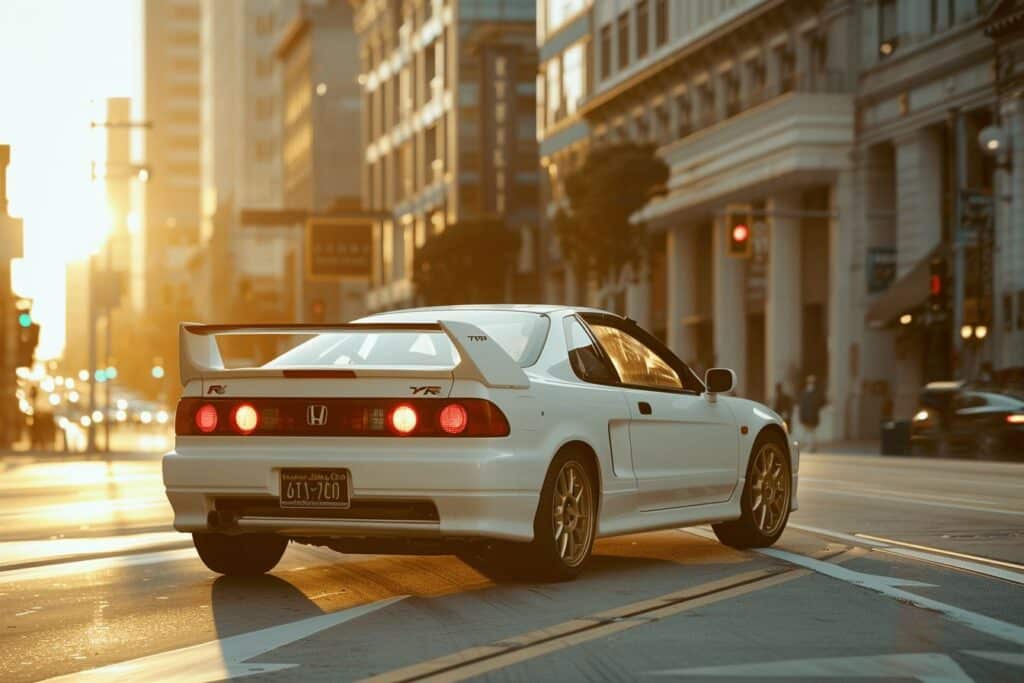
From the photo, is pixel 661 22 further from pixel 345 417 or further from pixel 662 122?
pixel 345 417

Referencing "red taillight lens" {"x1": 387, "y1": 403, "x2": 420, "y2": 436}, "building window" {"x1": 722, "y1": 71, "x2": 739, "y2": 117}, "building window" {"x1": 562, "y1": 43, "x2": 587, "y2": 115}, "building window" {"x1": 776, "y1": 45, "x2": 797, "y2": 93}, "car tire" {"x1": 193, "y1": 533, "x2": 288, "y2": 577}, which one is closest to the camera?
"red taillight lens" {"x1": 387, "y1": 403, "x2": 420, "y2": 436}

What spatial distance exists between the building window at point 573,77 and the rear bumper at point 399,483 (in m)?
61.7

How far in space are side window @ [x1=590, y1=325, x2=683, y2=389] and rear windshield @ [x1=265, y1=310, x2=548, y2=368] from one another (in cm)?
57

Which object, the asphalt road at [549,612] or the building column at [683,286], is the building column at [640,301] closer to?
the building column at [683,286]

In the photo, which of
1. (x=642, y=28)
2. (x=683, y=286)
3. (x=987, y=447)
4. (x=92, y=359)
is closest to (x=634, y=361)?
(x=987, y=447)

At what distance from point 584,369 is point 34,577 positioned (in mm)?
3215

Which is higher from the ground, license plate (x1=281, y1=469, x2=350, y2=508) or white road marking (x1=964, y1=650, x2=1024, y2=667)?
license plate (x1=281, y1=469, x2=350, y2=508)

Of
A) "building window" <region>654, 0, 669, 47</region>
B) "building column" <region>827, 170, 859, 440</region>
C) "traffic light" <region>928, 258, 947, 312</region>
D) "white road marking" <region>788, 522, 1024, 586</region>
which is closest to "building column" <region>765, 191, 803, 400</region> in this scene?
"building column" <region>827, 170, 859, 440</region>

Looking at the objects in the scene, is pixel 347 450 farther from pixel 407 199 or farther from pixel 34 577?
pixel 407 199

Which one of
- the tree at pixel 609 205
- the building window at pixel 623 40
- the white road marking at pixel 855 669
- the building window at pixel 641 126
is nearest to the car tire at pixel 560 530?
the white road marking at pixel 855 669

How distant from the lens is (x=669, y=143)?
197 feet

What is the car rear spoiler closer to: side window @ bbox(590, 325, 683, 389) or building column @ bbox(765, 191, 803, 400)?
A: side window @ bbox(590, 325, 683, 389)

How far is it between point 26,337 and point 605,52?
2771 centimetres

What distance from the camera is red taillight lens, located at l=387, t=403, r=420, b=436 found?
9.88 m
